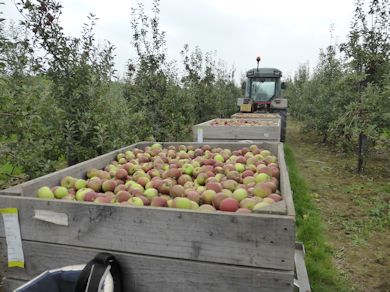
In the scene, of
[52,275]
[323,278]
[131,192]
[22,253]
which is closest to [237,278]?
[52,275]

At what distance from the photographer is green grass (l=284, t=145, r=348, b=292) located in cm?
302

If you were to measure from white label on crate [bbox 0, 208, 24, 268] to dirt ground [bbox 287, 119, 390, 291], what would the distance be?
2751 mm

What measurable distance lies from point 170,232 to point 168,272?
172 millimetres

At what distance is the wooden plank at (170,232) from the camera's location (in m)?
1.26

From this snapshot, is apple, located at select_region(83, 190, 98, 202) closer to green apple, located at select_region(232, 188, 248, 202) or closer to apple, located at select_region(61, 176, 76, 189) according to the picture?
apple, located at select_region(61, 176, 76, 189)

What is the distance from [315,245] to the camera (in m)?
3.75

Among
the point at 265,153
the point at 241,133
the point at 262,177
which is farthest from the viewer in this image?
the point at 241,133

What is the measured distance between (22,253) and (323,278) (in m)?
2.60

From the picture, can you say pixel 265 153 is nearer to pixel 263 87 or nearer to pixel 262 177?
pixel 262 177

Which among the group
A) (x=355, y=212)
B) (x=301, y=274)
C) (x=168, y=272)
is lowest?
(x=355, y=212)

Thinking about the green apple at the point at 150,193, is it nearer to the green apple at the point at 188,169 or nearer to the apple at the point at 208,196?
the apple at the point at 208,196

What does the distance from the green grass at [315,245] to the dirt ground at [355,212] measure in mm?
106

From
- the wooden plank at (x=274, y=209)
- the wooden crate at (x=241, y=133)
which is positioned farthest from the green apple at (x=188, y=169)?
the wooden crate at (x=241, y=133)

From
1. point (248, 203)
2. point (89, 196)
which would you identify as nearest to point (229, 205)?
point (248, 203)
